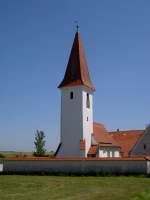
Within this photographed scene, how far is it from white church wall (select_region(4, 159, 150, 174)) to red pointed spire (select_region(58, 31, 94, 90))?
39.3 feet

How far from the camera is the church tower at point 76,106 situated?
37938 mm

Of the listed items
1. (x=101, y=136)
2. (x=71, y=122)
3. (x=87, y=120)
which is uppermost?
(x=87, y=120)

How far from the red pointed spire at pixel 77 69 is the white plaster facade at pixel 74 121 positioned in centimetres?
72

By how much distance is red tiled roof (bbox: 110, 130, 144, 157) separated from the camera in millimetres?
49188

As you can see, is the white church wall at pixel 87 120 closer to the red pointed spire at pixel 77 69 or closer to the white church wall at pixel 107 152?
the red pointed spire at pixel 77 69

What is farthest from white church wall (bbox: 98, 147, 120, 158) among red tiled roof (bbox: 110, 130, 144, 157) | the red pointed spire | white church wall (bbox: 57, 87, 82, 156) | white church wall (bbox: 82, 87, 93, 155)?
the red pointed spire

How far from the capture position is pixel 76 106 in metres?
39.1

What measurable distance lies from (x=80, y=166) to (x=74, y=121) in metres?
10.5

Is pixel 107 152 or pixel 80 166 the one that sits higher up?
pixel 107 152

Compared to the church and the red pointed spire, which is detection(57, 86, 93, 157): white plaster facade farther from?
the red pointed spire

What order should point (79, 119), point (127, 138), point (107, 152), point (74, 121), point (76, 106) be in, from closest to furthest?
point (79, 119)
point (74, 121)
point (76, 106)
point (107, 152)
point (127, 138)

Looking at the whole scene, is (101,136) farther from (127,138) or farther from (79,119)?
(127,138)

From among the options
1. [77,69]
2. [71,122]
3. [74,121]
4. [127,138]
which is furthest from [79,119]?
[127,138]

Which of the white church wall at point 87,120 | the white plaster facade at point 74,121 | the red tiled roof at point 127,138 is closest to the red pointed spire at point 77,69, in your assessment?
the white plaster facade at point 74,121
